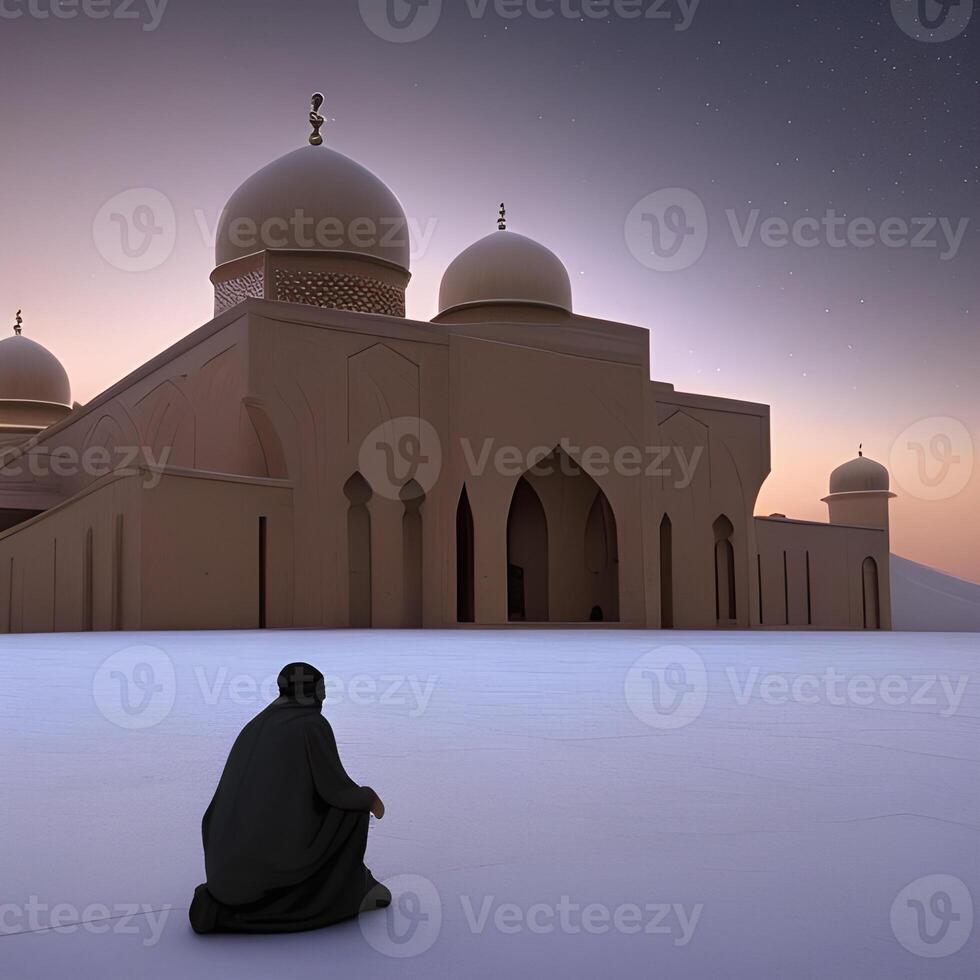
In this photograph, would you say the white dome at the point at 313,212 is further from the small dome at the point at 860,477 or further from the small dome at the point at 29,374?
the small dome at the point at 860,477

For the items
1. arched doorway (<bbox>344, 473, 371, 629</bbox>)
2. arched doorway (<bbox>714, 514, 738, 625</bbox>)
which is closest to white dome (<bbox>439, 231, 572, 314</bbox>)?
arched doorway (<bbox>714, 514, 738, 625</bbox>)

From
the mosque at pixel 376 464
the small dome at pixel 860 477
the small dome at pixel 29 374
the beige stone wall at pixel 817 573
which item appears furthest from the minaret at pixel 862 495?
the small dome at pixel 29 374

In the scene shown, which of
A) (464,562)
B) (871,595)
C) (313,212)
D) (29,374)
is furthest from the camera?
(29,374)

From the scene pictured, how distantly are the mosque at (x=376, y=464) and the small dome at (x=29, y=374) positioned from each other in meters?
5.49

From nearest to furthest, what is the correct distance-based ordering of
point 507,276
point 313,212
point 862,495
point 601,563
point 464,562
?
point 464,562 < point 313,212 < point 601,563 < point 507,276 < point 862,495

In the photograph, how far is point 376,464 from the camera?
18.5 metres

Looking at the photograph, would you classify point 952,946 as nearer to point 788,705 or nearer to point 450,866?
point 450,866

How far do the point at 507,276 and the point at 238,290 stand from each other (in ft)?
17.9

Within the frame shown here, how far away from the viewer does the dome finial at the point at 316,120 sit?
2311cm

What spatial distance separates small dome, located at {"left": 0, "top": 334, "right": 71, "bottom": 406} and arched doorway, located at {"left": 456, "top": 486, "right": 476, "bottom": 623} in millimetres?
15592

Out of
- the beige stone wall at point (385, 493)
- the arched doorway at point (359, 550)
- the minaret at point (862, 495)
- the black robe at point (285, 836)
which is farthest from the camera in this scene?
the minaret at point (862, 495)

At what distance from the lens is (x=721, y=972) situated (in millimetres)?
2006

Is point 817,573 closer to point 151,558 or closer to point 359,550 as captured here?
point 359,550

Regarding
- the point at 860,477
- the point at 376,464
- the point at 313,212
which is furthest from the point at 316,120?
the point at 860,477
